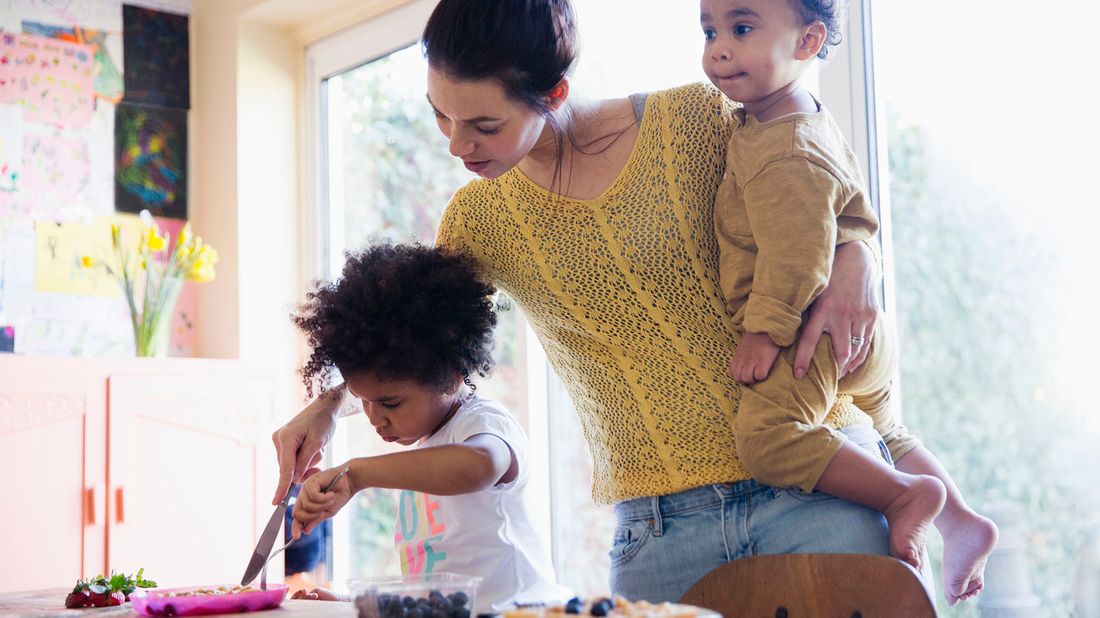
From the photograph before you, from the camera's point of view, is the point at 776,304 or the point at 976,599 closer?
the point at 776,304

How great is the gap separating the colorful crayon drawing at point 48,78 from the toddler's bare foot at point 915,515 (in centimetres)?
284

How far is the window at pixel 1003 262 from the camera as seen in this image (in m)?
1.84

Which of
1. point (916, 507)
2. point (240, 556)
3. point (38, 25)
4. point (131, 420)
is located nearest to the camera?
point (916, 507)

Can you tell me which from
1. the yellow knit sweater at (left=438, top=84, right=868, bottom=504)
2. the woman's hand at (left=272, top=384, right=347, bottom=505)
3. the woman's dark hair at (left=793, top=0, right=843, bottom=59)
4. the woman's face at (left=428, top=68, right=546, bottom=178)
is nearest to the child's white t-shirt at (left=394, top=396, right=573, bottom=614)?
the woman's hand at (left=272, top=384, right=347, bottom=505)

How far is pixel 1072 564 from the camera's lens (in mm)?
1825

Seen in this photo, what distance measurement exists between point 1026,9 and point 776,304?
107 centimetres

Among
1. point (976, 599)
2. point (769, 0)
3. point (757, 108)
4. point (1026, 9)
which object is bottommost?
point (976, 599)

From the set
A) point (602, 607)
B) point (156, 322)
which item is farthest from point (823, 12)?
point (156, 322)

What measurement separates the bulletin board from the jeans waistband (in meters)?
A: 2.39

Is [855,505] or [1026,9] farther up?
[1026,9]

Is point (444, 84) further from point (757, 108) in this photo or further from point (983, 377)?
point (983, 377)

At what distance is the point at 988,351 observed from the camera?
6.40ft

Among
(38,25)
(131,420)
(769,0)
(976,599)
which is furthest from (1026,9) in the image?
(38,25)

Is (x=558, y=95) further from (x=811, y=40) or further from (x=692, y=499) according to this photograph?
(x=692, y=499)
